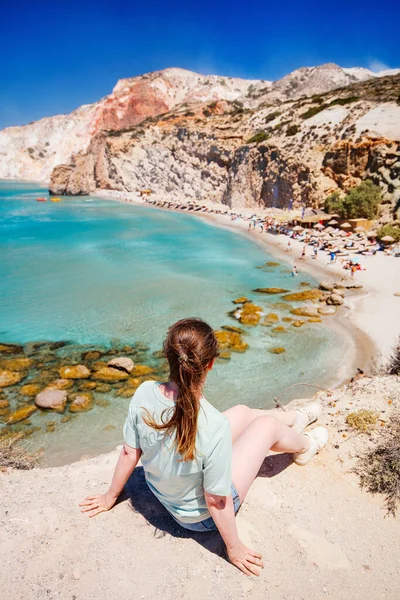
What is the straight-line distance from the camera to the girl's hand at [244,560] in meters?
2.36

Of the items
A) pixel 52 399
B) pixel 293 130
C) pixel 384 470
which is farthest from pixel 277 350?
pixel 293 130

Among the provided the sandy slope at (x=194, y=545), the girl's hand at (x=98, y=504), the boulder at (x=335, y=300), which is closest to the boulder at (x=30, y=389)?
the sandy slope at (x=194, y=545)

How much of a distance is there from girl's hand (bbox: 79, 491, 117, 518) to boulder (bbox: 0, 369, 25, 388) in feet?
23.1

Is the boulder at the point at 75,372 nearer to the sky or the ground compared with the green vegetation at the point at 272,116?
nearer to the ground

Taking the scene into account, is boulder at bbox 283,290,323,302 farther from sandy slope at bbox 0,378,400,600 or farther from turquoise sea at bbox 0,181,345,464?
sandy slope at bbox 0,378,400,600

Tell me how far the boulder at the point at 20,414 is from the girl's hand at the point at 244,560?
6.65 m

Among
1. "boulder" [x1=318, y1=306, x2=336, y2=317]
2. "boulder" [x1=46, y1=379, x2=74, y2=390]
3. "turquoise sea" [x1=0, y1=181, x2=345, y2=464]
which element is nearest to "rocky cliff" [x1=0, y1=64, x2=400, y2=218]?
"turquoise sea" [x1=0, y1=181, x2=345, y2=464]

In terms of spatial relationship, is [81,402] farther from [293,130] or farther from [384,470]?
[293,130]

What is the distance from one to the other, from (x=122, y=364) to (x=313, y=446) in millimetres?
6723

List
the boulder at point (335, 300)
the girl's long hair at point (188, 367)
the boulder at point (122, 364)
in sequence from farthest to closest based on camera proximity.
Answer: the boulder at point (335, 300), the boulder at point (122, 364), the girl's long hair at point (188, 367)

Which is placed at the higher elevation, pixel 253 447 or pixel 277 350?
pixel 253 447

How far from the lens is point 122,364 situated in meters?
9.32

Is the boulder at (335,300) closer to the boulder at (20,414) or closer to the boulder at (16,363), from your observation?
the boulder at (16,363)

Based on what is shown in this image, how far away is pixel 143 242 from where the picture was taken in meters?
28.7
